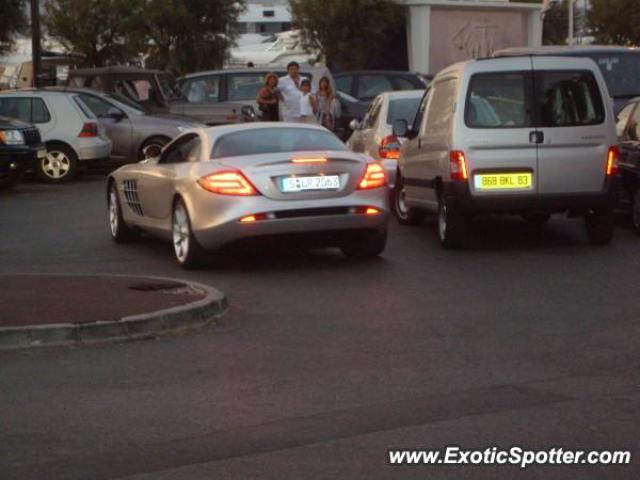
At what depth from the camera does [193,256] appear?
1391 cm

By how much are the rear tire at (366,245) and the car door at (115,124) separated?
14.4 meters

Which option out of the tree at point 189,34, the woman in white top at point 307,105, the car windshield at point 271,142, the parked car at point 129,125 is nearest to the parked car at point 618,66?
the woman in white top at point 307,105

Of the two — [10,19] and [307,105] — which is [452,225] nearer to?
[307,105]

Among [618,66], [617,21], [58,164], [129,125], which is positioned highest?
[617,21]

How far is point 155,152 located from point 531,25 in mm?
33546

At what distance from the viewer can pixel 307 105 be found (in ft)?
80.9

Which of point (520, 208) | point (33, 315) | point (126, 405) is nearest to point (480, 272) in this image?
point (520, 208)

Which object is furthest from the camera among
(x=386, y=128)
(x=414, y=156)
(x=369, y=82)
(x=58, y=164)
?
(x=369, y=82)

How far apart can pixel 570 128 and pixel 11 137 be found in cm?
1200

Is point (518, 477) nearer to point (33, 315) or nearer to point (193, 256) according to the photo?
point (33, 315)

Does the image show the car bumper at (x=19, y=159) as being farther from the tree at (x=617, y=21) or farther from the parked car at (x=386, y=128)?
the tree at (x=617, y=21)

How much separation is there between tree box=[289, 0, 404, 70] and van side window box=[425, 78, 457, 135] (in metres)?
36.4

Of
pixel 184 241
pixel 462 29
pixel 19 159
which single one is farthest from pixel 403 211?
pixel 462 29

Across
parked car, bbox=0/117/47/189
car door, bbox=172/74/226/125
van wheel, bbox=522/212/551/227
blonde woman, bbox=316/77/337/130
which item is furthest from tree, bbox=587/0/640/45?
van wheel, bbox=522/212/551/227
